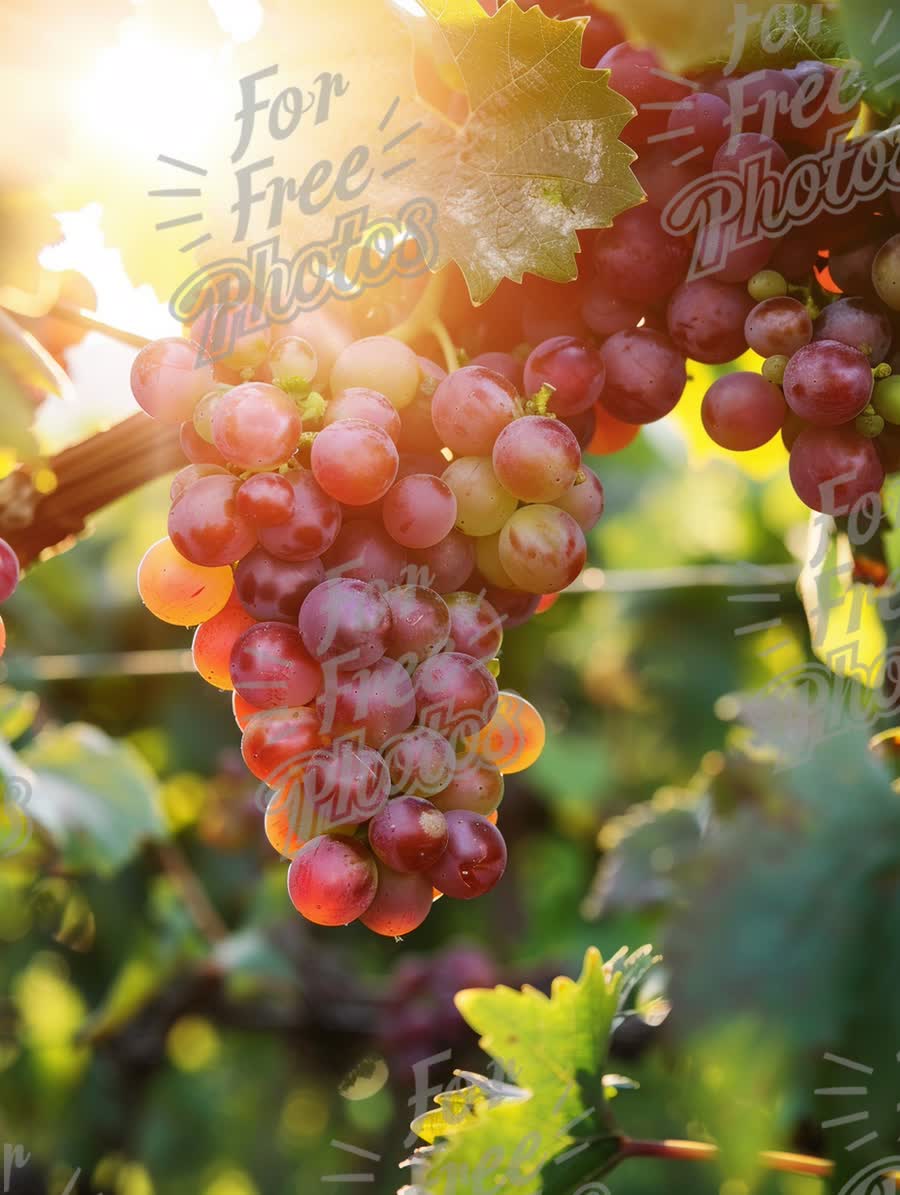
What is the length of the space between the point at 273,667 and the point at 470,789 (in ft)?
0.44

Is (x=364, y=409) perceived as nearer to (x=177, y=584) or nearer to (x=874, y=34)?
(x=177, y=584)

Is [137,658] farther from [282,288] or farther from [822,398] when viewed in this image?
[822,398]

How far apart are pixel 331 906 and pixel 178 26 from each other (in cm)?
56

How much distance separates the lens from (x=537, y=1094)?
0.80 metres

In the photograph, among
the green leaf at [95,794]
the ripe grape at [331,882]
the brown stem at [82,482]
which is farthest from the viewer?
the green leaf at [95,794]

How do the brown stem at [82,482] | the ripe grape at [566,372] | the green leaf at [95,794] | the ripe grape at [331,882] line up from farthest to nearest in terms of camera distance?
1. the green leaf at [95,794]
2. the brown stem at [82,482]
3. the ripe grape at [566,372]
4. the ripe grape at [331,882]

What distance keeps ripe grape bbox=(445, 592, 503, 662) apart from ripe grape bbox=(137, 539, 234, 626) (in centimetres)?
14

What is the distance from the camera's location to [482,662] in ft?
2.14

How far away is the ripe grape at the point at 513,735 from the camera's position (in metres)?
0.69

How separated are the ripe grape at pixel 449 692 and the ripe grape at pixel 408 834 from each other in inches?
2.1

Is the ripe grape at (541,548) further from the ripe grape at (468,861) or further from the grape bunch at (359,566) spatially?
the ripe grape at (468,861)

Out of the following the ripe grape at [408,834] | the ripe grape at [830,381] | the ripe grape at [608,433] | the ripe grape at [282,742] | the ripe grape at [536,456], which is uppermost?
the ripe grape at [608,433]

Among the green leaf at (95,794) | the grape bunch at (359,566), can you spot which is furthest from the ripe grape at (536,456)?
the green leaf at (95,794)

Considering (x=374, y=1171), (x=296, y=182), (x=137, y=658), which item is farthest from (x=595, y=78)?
(x=374, y=1171)
